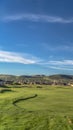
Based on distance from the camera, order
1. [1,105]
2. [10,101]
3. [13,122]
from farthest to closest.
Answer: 1. [10,101]
2. [1,105]
3. [13,122]

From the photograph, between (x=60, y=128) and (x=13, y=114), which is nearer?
(x=60, y=128)

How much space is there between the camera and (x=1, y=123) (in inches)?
1056

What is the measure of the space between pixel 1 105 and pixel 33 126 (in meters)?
9.87

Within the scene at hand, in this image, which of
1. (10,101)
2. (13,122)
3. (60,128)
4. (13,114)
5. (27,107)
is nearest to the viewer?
(60,128)

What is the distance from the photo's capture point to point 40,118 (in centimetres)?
2711

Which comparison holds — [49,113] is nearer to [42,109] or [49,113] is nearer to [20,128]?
[42,109]

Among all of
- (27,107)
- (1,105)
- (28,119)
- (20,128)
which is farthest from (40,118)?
(1,105)

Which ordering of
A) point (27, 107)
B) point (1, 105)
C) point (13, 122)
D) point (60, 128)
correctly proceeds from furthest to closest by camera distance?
1. point (1, 105)
2. point (27, 107)
3. point (13, 122)
4. point (60, 128)

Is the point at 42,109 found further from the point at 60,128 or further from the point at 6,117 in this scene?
the point at 60,128

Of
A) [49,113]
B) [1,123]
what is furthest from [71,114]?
[1,123]

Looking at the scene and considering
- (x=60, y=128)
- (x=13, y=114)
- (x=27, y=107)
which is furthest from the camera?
(x=27, y=107)

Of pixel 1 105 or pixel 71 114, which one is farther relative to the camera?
pixel 1 105

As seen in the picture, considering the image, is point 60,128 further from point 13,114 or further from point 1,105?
point 1,105

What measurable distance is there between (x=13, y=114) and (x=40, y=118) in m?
3.07
